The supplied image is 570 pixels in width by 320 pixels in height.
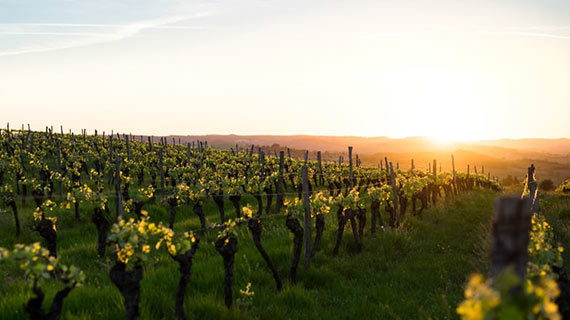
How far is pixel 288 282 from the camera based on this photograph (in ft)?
33.7

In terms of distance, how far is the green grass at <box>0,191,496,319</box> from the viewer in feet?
26.7

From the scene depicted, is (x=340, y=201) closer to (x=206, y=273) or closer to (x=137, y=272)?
(x=206, y=273)

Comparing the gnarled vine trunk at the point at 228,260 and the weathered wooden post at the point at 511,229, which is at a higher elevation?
the weathered wooden post at the point at 511,229

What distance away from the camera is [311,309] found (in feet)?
29.2

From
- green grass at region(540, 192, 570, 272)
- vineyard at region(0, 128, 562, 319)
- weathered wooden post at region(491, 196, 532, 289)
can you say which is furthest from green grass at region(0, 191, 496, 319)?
weathered wooden post at region(491, 196, 532, 289)

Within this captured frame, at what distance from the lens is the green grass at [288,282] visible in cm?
812

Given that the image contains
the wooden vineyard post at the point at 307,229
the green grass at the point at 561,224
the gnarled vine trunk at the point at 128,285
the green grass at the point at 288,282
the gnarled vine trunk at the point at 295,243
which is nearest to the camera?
the gnarled vine trunk at the point at 128,285

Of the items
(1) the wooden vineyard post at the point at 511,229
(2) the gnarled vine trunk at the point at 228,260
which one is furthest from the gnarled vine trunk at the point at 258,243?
(1) the wooden vineyard post at the point at 511,229

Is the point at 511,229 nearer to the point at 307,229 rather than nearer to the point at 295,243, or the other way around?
the point at 295,243

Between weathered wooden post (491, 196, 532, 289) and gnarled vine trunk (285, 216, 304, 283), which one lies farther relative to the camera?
gnarled vine trunk (285, 216, 304, 283)

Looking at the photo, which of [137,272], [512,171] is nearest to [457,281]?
[137,272]

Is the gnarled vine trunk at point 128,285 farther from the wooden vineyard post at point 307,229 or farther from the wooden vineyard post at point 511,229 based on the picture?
the wooden vineyard post at point 307,229

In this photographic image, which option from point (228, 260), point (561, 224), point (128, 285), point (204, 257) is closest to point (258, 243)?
point (228, 260)

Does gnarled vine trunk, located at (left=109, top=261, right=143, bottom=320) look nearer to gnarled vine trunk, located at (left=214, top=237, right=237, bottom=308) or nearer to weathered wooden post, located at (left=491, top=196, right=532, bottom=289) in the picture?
gnarled vine trunk, located at (left=214, top=237, right=237, bottom=308)
